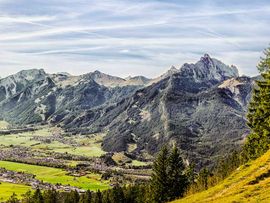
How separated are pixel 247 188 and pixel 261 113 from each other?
117 feet

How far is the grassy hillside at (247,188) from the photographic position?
4581 centimetres

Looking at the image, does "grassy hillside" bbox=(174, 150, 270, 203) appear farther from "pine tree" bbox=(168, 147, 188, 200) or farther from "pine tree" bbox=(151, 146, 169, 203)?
"pine tree" bbox=(151, 146, 169, 203)

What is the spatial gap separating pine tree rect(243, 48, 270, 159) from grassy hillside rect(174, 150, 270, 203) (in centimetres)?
1857

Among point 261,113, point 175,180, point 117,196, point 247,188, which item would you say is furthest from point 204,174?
point 247,188

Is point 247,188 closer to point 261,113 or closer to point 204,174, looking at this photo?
point 261,113

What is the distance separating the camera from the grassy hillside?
150 feet

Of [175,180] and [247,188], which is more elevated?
[247,188]

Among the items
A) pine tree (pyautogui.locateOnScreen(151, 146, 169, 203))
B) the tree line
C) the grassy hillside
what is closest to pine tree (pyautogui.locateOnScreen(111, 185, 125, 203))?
the tree line

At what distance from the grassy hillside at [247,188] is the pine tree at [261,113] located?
1857cm

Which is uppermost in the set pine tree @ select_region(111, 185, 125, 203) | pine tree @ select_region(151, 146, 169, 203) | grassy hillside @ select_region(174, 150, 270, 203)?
grassy hillside @ select_region(174, 150, 270, 203)

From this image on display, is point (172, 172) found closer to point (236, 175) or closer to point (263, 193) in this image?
point (236, 175)

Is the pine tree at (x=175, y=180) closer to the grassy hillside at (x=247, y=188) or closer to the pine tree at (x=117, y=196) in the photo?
the grassy hillside at (x=247, y=188)

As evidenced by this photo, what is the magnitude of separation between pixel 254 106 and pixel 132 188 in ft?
337

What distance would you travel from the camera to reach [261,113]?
8350 cm
